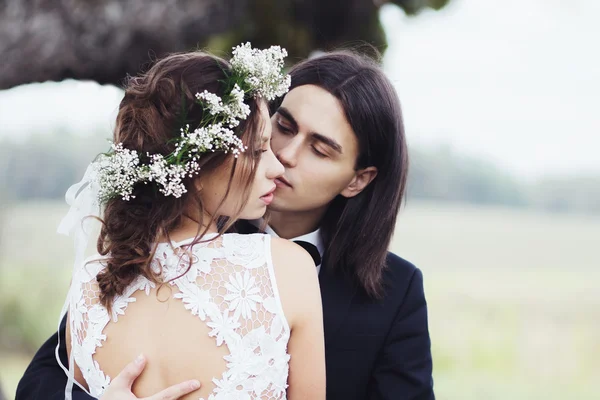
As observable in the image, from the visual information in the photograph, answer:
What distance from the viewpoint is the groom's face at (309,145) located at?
2791 millimetres

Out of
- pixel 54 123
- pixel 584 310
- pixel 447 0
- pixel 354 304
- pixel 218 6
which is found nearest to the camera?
pixel 354 304

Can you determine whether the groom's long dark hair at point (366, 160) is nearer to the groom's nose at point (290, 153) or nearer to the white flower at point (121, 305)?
the groom's nose at point (290, 153)

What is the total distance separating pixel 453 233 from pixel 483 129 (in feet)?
6.92

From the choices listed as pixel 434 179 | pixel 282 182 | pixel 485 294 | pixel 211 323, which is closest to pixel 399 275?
pixel 282 182

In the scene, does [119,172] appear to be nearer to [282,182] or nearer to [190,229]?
[190,229]

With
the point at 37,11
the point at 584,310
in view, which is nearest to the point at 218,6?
the point at 37,11

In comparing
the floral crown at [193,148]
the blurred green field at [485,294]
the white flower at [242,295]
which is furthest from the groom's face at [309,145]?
the blurred green field at [485,294]

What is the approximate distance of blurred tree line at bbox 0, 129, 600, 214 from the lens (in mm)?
6828

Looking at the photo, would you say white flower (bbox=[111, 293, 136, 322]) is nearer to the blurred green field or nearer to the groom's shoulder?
the groom's shoulder

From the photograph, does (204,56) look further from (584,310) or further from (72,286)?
(584,310)

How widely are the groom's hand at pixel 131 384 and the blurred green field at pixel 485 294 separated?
5873mm

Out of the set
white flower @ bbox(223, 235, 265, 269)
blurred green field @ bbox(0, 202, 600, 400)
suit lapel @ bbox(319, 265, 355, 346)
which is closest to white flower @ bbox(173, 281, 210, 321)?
white flower @ bbox(223, 235, 265, 269)

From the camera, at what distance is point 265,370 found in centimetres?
193

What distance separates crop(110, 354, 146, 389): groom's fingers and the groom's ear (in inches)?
55.3
